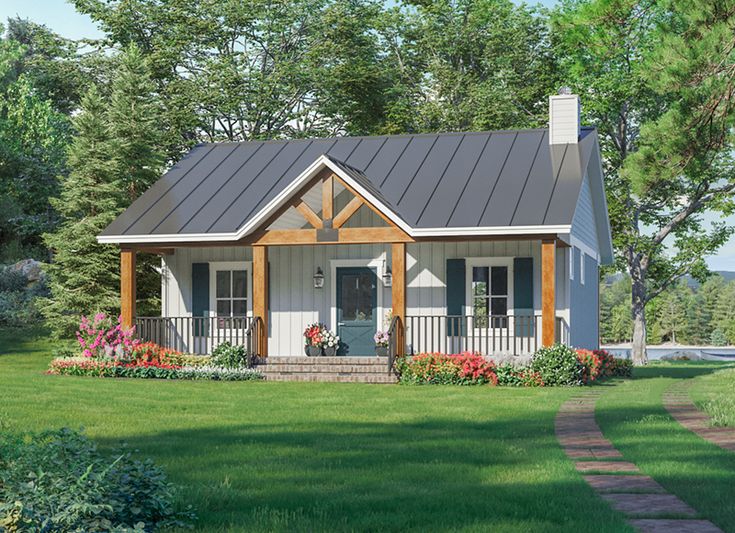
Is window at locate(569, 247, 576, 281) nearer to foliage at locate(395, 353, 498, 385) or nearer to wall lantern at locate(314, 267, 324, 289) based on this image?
foliage at locate(395, 353, 498, 385)

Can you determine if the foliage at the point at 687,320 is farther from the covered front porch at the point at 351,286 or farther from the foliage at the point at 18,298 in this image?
the covered front porch at the point at 351,286

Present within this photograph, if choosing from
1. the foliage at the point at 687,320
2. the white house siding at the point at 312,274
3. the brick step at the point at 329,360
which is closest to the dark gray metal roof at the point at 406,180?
the white house siding at the point at 312,274

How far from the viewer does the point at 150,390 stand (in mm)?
15906

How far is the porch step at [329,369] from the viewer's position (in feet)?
63.3

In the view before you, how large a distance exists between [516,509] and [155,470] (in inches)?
88.1

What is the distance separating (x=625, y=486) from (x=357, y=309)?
15001 millimetres

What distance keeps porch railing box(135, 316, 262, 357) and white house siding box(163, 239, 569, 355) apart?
467 mm

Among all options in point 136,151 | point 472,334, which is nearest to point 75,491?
point 472,334

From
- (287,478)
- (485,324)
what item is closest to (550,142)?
(485,324)

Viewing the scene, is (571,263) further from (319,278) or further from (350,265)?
(319,278)

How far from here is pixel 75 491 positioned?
17.5ft

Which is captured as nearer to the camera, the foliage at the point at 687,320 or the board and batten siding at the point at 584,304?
the board and batten siding at the point at 584,304

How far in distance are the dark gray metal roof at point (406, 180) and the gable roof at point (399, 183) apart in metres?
0.02

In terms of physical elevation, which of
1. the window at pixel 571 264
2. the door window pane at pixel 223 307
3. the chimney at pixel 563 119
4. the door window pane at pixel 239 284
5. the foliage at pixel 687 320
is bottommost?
the foliage at pixel 687 320
